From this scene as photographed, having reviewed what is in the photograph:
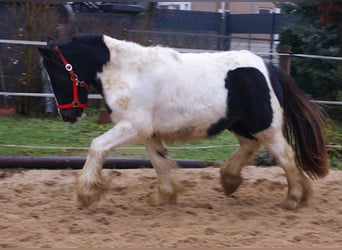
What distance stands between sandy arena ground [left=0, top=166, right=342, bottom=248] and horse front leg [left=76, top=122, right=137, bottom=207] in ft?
0.63

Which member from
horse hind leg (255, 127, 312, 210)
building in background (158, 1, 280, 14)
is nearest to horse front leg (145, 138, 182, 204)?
horse hind leg (255, 127, 312, 210)

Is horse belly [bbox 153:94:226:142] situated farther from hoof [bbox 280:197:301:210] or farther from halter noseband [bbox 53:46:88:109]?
hoof [bbox 280:197:301:210]

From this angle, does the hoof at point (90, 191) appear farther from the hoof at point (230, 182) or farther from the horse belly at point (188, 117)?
the hoof at point (230, 182)

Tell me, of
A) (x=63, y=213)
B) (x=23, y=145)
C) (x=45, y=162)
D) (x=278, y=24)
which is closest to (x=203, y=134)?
(x=63, y=213)

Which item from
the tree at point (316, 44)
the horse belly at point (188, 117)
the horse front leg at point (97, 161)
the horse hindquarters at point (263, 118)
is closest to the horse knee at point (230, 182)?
the horse hindquarters at point (263, 118)

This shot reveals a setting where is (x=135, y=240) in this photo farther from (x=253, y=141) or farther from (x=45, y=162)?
(x=45, y=162)

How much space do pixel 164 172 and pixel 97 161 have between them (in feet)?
2.55

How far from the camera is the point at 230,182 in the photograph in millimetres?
5797

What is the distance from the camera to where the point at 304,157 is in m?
5.62

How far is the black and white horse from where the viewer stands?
16.5ft

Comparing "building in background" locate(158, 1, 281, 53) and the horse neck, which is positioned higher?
the horse neck

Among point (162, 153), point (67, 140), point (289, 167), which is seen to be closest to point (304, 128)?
point (289, 167)

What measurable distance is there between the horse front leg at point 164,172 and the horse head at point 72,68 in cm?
75

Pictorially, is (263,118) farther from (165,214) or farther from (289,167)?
(165,214)
